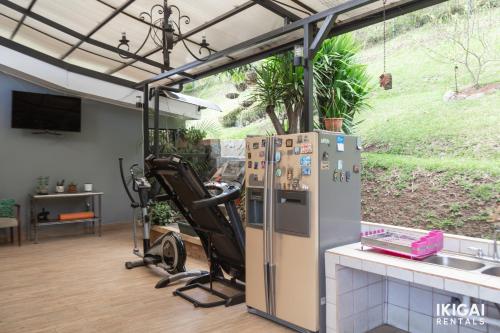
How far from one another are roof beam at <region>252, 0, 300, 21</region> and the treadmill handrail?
6.11 feet

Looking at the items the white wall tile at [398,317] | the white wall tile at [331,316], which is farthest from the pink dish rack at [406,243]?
the white wall tile at [398,317]

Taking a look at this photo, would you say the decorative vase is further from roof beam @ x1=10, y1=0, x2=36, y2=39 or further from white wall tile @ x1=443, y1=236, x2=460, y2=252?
white wall tile @ x1=443, y1=236, x2=460, y2=252

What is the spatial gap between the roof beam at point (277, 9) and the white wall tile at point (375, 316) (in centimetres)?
294

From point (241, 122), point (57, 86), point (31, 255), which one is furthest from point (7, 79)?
point (241, 122)

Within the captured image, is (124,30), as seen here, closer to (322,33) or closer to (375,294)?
(322,33)

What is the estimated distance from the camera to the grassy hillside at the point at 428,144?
12.9ft

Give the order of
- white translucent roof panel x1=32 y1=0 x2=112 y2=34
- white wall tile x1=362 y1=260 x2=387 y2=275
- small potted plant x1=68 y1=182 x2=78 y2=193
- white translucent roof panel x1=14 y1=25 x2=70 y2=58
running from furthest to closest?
1. small potted plant x1=68 y1=182 x2=78 y2=193
2. white translucent roof panel x1=14 y1=25 x2=70 y2=58
3. white translucent roof panel x1=32 y1=0 x2=112 y2=34
4. white wall tile x1=362 y1=260 x2=387 y2=275

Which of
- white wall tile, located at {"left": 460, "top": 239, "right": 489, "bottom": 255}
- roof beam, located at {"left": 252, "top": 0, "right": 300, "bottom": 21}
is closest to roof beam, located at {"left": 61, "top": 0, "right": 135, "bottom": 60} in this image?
roof beam, located at {"left": 252, "top": 0, "right": 300, "bottom": 21}

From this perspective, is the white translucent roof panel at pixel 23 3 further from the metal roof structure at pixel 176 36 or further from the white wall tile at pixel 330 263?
the white wall tile at pixel 330 263

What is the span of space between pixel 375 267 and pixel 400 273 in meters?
0.19

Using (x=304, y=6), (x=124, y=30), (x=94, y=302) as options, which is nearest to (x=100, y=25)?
(x=124, y=30)

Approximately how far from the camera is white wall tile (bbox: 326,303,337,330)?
2.82 m

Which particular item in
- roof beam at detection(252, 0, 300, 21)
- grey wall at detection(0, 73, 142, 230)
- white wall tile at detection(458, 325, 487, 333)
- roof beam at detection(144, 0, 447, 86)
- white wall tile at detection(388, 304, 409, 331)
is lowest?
white wall tile at detection(388, 304, 409, 331)

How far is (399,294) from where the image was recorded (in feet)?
10.3
